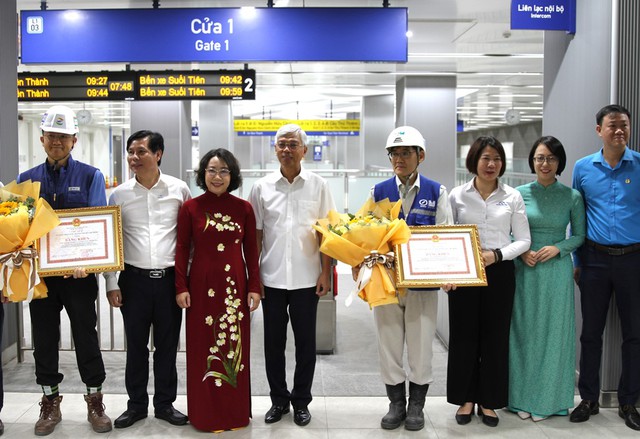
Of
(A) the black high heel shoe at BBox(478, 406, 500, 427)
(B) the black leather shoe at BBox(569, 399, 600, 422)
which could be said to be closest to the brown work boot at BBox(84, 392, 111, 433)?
(A) the black high heel shoe at BBox(478, 406, 500, 427)

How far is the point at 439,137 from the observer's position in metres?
11.2

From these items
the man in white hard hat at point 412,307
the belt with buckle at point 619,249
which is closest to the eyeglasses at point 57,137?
the man in white hard hat at point 412,307

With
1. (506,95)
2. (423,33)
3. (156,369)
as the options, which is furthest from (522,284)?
(506,95)

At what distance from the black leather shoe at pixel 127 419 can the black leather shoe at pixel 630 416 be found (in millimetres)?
3170

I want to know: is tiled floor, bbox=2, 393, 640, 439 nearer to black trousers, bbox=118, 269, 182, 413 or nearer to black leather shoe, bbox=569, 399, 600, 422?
black leather shoe, bbox=569, 399, 600, 422

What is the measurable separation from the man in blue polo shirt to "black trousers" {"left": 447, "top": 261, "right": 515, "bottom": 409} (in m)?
0.59

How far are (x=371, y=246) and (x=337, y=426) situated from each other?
1247 mm

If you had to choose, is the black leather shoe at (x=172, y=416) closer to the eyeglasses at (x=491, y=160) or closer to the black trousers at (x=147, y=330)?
the black trousers at (x=147, y=330)

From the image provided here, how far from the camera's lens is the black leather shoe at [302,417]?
12.8ft

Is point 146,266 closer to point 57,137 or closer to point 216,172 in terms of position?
point 216,172

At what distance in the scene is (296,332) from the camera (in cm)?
390

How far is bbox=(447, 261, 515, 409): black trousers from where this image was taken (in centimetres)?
383

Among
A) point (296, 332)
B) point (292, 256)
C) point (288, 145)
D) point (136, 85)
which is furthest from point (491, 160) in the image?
point (136, 85)

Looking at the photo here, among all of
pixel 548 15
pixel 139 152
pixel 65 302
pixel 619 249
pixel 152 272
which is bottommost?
pixel 65 302
